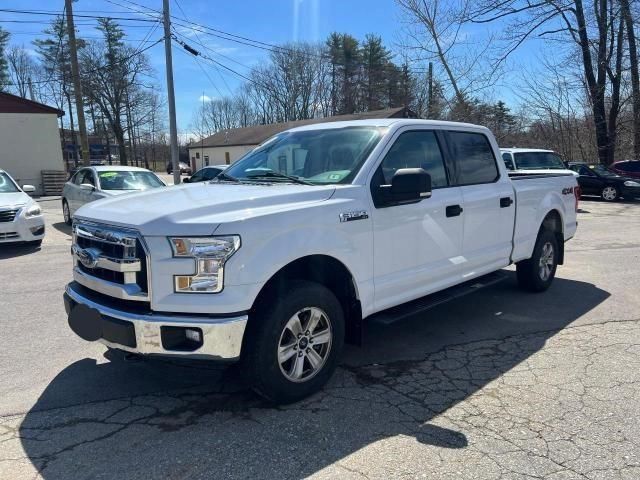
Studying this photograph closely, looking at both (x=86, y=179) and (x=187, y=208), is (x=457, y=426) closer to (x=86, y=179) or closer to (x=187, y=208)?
(x=187, y=208)

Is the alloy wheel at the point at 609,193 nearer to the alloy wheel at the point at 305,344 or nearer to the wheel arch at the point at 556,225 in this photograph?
the wheel arch at the point at 556,225

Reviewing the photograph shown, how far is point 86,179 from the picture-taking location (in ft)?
40.4

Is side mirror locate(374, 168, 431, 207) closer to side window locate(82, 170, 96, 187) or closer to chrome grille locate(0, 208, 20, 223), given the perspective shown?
chrome grille locate(0, 208, 20, 223)

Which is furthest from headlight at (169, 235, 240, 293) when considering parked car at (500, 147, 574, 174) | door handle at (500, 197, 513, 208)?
parked car at (500, 147, 574, 174)

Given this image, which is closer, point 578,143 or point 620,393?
point 620,393

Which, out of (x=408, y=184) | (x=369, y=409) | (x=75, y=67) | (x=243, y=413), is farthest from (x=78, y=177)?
(x=369, y=409)

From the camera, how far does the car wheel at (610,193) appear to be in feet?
63.3

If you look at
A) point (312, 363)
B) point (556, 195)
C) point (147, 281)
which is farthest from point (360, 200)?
point (556, 195)

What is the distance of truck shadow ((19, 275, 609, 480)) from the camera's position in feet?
9.39

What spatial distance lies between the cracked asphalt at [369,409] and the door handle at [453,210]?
1187 millimetres

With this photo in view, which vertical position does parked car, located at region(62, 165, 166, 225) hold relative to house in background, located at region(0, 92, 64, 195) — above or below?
below

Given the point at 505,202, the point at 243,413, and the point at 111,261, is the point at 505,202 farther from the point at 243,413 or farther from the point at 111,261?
the point at 111,261

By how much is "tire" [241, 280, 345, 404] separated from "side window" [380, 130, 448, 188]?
1147 millimetres

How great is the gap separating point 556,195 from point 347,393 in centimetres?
417
